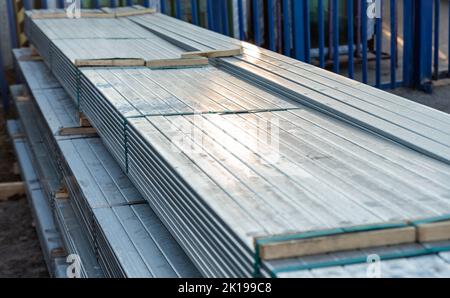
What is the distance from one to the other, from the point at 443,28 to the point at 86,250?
7.96 m

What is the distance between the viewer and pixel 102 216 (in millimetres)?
3408

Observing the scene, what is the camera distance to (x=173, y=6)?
26.7 ft

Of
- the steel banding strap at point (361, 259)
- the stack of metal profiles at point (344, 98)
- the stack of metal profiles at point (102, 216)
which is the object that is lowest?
the stack of metal profiles at point (102, 216)

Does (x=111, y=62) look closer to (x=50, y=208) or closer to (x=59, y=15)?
(x=50, y=208)

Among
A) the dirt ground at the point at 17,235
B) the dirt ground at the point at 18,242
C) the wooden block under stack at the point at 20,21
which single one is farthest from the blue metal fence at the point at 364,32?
the dirt ground at the point at 18,242

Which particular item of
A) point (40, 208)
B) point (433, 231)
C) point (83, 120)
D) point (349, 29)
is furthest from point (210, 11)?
point (433, 231)

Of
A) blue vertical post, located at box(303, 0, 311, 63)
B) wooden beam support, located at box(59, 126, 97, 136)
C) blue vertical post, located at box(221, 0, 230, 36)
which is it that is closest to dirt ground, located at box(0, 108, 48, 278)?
wooden beam support, located at box(59, 126, 97, 136)

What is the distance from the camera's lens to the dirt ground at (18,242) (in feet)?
16.0

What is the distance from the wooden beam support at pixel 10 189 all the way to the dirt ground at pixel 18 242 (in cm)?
3

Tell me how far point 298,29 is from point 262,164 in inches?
166

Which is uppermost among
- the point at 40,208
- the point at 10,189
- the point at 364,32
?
the point at 364,32

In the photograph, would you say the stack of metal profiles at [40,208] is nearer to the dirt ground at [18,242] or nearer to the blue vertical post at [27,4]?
the dirt ground at [18,242]
